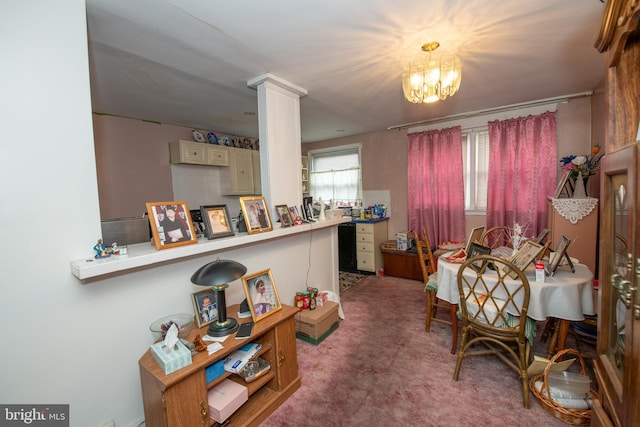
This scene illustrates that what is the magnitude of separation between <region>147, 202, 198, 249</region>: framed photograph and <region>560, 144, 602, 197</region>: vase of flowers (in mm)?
3510

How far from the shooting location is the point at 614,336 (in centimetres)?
101

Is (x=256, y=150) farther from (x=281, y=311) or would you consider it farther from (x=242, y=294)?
(x=281, y=311)

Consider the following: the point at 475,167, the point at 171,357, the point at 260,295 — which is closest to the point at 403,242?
the point at 475,167

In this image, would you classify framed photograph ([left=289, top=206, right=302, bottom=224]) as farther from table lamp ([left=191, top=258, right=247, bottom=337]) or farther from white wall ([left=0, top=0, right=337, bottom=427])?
white wall ([left=0, top=0, right=337, bottom=427])

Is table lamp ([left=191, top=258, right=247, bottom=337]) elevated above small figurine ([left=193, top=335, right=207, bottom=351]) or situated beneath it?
elevated above

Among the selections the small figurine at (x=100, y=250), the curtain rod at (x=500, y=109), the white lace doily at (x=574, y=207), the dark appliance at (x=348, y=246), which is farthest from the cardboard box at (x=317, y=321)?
the curtain rod at (x=500, y=109)

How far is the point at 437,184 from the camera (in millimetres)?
3873

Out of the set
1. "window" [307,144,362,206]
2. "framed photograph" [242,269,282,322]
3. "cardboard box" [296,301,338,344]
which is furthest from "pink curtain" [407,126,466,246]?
"framed photograph" [242,269,282,322]

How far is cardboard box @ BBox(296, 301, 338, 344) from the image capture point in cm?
232

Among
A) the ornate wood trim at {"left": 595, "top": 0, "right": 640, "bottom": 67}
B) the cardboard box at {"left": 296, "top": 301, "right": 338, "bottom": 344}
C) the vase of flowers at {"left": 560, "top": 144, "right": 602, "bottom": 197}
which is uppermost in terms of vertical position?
the ornate wood trim at {"left": 595, "top": 0, "right": 640, "bottom": 67}

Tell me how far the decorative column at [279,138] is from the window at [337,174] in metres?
2.47

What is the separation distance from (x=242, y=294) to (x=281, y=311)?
1.40 feet

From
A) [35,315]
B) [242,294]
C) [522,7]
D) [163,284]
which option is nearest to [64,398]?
[35,315]

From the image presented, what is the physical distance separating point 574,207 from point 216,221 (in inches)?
128
